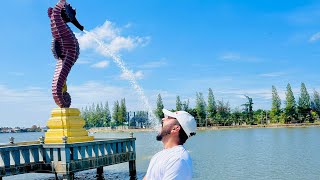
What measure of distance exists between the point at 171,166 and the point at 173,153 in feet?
0.48

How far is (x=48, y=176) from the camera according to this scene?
28.4 meters

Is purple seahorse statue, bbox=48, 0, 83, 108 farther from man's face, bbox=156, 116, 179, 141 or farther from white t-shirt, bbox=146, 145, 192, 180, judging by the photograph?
white t-shirt, bbox=146, 145, 192, 180

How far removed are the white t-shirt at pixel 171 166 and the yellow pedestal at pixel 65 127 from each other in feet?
58.6

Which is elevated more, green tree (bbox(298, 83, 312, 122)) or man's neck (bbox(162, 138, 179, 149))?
green tree (bbox(298, 83, 312, 122))

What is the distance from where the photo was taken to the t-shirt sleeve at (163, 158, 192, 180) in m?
3.48

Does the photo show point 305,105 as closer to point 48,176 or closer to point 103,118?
point 103,118

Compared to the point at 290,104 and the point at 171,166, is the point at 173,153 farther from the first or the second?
the point at 290,104

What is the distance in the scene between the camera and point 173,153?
11.8 ft

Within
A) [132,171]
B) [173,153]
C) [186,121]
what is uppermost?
[186,121]

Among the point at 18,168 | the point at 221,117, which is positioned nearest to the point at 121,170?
the point at 18,168

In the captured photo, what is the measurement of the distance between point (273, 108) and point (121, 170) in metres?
→ 91.7

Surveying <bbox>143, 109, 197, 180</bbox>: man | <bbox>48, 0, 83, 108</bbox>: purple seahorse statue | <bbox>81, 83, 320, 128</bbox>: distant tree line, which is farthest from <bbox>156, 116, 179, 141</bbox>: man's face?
<bbox>81, 83, 320, 128</bbox>: distant tree line

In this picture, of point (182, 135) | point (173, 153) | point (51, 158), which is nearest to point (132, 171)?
point (51, 158)

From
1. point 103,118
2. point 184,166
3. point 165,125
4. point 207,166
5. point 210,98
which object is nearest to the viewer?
point 184,166
